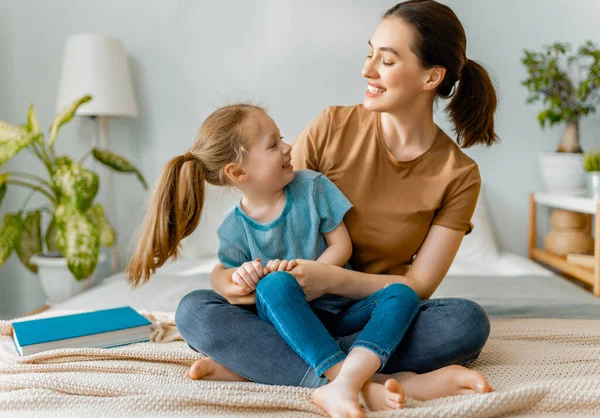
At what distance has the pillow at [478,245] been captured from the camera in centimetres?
253

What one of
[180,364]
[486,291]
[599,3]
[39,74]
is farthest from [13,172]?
[599,3]

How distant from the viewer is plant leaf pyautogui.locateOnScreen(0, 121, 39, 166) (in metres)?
2.18

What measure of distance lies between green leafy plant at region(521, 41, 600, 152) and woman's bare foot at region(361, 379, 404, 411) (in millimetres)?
1984

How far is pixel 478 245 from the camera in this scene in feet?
8.38

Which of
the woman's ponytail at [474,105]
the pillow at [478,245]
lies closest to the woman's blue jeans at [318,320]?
the woman's ponytail at [474,105]

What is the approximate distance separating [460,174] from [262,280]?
0.54 metres

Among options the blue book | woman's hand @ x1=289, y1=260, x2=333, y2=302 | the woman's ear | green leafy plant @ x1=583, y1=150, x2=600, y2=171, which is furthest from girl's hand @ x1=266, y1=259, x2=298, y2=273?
green leafy plant @ x1=583, y1=150, x2=600, y2=171

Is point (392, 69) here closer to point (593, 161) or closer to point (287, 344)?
point (287, 344)

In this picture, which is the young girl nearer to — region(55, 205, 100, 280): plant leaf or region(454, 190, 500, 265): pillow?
region(55, 205, 100, 280): plant leaf

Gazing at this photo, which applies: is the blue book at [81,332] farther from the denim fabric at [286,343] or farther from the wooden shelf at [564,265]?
the wooden shelf at [564,265]

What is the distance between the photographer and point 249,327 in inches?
41.8

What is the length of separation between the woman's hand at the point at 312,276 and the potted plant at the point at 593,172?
1.58 m

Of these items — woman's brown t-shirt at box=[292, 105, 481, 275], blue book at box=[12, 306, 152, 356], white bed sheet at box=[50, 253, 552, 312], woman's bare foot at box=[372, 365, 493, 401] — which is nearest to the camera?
woman's bare foot at box=[372, 365, 493, 401]

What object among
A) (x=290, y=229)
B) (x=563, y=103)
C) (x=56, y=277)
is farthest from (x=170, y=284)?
(x=563, y=103)
